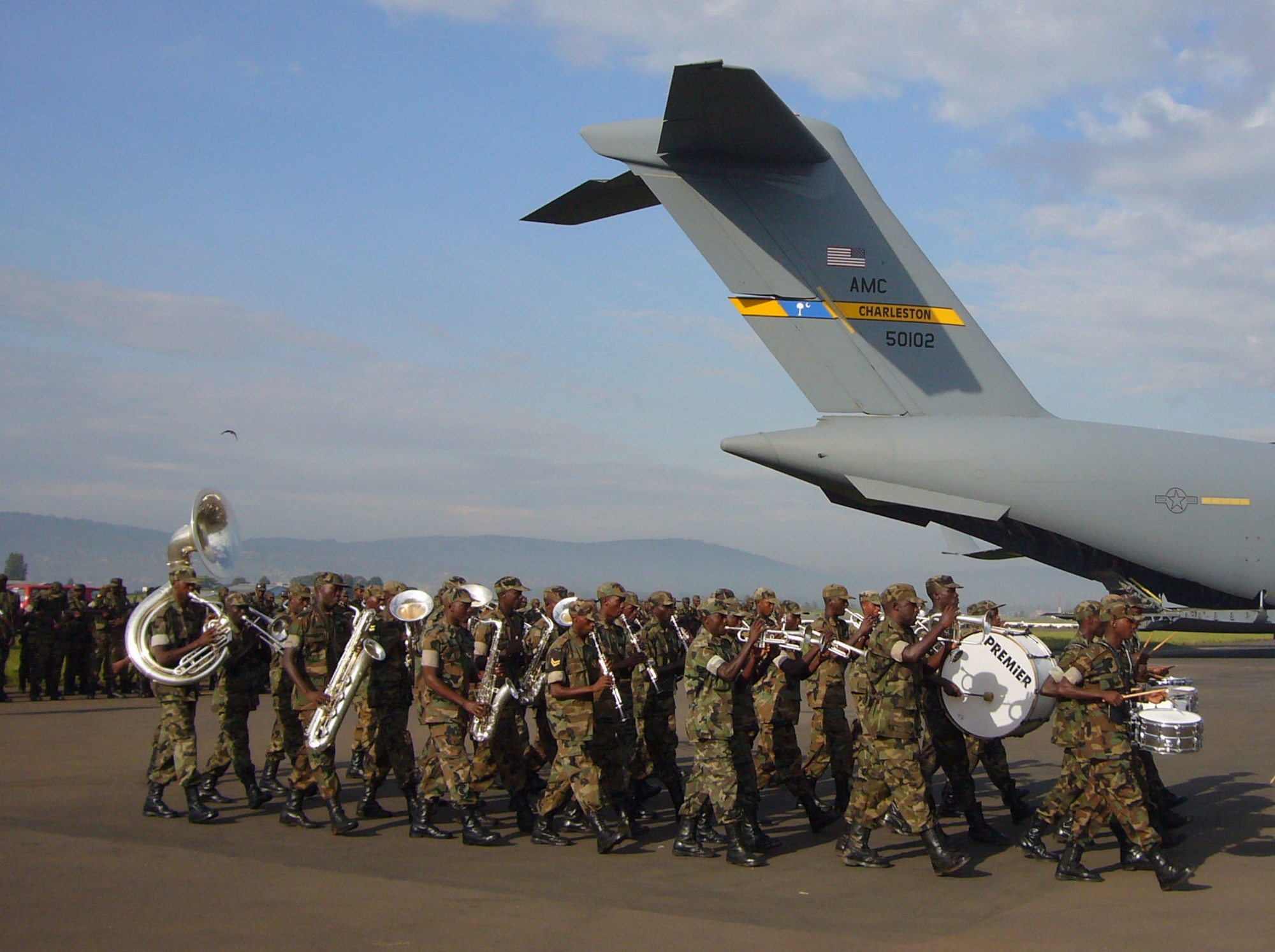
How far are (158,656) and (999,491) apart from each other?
28.9ft

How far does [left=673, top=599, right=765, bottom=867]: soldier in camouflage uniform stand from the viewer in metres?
6.69

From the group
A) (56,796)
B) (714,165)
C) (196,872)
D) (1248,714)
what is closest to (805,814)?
(196,872)

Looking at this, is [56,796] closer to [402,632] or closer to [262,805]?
[262,805]

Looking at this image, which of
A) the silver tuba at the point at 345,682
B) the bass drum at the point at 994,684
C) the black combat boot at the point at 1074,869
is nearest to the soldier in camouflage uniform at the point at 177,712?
the silver tuba at the point at 345,682

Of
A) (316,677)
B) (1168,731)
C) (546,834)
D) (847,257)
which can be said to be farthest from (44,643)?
(1168,731)

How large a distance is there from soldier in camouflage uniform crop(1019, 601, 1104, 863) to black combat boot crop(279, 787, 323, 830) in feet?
15.9

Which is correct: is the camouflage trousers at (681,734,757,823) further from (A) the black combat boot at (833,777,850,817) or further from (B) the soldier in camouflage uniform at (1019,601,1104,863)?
(B) the soldier in camouflage uniform at (1019,601,1104,863)

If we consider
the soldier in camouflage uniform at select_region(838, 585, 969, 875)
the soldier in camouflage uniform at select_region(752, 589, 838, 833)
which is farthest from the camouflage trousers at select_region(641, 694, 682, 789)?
the soldier in camouflage uniform at select_region(838, 585, 969, 875)

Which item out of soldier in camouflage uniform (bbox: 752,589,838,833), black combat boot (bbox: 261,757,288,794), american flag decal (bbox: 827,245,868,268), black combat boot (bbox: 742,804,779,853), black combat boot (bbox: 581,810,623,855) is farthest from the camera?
american flag decal (bbox: 827,245,868,268)

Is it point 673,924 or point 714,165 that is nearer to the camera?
point 673,924

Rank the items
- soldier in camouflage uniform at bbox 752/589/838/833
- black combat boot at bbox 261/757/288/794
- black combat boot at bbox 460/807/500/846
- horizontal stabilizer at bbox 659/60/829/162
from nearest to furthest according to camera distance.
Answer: black combat boot at bbox 460/807/500/846 < soldier in camouflage uniform at bbox 752/589/838/833 < black combat boot at bbox 261/757/288/794 < horizontal stabilizer at bbox 659/60/829/162

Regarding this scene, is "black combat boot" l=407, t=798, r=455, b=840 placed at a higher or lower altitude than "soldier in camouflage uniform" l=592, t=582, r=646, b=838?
lower

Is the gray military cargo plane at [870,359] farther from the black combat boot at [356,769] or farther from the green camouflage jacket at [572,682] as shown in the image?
the green camouflage jacket at [572,682]

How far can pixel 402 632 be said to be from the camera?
7.95m
